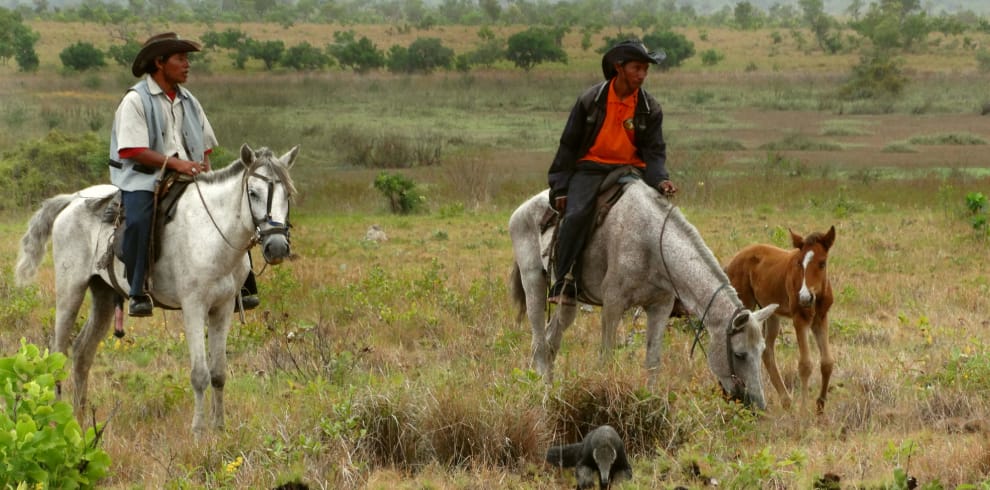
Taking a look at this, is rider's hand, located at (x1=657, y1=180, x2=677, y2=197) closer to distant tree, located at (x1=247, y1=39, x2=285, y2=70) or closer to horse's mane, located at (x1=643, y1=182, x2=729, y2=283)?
horse's mane, located at (x1=643, y1=182, x2=729, y2=283)

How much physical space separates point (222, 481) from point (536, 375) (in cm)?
203

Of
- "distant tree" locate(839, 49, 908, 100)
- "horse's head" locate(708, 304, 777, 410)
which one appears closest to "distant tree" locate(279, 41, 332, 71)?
"distant tree" locate(839, 49, 908, 100)

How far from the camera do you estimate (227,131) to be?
104ft

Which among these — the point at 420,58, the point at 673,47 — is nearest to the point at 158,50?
the point at 420,58

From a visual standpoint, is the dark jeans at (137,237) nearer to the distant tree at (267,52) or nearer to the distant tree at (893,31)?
the distant tree at (267,52)

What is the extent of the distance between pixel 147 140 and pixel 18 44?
4946cm

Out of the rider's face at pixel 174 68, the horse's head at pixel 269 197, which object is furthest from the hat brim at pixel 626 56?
the rider's face at pixel 174 68

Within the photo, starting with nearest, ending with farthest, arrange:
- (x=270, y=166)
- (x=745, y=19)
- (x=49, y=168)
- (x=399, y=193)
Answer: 1. (x=270, y=166)
2. (x=399, y=193)
3. (x=49, y=168)
4. (x=745, y=19)

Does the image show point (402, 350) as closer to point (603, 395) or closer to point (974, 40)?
point (603, 395)

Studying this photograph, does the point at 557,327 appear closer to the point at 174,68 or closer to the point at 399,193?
the point at 174,68

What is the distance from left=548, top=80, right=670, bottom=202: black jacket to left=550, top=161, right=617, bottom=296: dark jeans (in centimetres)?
11

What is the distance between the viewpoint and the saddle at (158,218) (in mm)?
7625

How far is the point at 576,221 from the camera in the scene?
8102mm

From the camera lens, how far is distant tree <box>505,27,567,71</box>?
58125mm
